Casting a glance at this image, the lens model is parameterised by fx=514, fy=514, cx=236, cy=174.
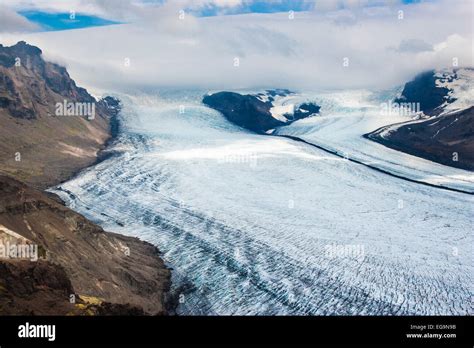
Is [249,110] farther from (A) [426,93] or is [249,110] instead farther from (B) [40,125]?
(B) [40,125]

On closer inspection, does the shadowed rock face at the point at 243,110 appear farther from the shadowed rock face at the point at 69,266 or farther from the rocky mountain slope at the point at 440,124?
the shadowed rock face at the point at 69,266

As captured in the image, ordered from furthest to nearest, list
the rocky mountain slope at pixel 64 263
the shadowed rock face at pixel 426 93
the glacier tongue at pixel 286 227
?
the shadowed rock face at pixel 426 93, the glacier tongue at pixel 286 227, the rocky mountain slope at pixel 64 263

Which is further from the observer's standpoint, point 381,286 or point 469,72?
point 469,72

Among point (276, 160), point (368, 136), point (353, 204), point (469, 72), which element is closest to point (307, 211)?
point (353, 204)

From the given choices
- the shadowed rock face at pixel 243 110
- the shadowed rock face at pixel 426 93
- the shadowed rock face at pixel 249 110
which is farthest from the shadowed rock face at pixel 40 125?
the shadowed rock face at pixel 426 93

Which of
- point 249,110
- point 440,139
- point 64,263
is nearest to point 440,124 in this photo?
point 440,139
